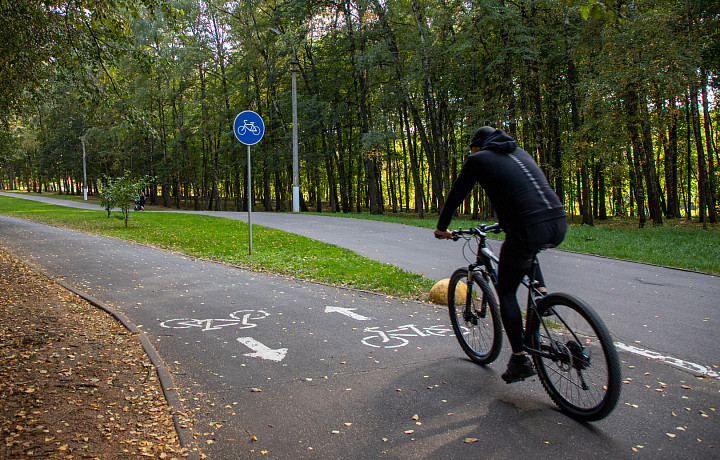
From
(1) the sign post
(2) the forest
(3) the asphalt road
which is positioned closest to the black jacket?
(2) the forest

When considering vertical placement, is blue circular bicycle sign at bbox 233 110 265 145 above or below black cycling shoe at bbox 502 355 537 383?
above

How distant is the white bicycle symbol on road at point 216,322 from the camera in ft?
18.6

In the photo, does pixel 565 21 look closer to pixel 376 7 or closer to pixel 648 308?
pixel 376 7

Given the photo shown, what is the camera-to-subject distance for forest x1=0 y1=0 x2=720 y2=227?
7.73m

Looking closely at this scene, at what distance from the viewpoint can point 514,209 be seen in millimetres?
3354

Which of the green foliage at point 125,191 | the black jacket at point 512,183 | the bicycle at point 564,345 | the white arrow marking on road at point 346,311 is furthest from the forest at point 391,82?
the white arrow marking on road at point 346,311

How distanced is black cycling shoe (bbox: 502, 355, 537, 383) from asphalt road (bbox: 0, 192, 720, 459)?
16 centimetres

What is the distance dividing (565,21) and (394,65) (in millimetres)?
9223

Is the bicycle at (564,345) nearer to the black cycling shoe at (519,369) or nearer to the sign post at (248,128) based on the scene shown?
the black cycling shoe at (519,369)

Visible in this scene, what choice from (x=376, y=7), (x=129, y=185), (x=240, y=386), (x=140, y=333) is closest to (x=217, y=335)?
(x=140, y=333)

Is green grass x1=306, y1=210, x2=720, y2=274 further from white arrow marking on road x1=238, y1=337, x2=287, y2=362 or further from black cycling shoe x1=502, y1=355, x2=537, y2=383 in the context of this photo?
white arrow marking on road x1=238, y1=337, x2=287, y2=362

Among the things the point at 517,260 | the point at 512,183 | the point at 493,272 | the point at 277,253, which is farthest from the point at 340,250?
the point at 512,183

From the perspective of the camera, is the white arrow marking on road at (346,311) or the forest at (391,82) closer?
the white arrow marking on road at (346,311)

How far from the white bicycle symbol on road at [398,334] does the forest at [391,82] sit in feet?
11.2
